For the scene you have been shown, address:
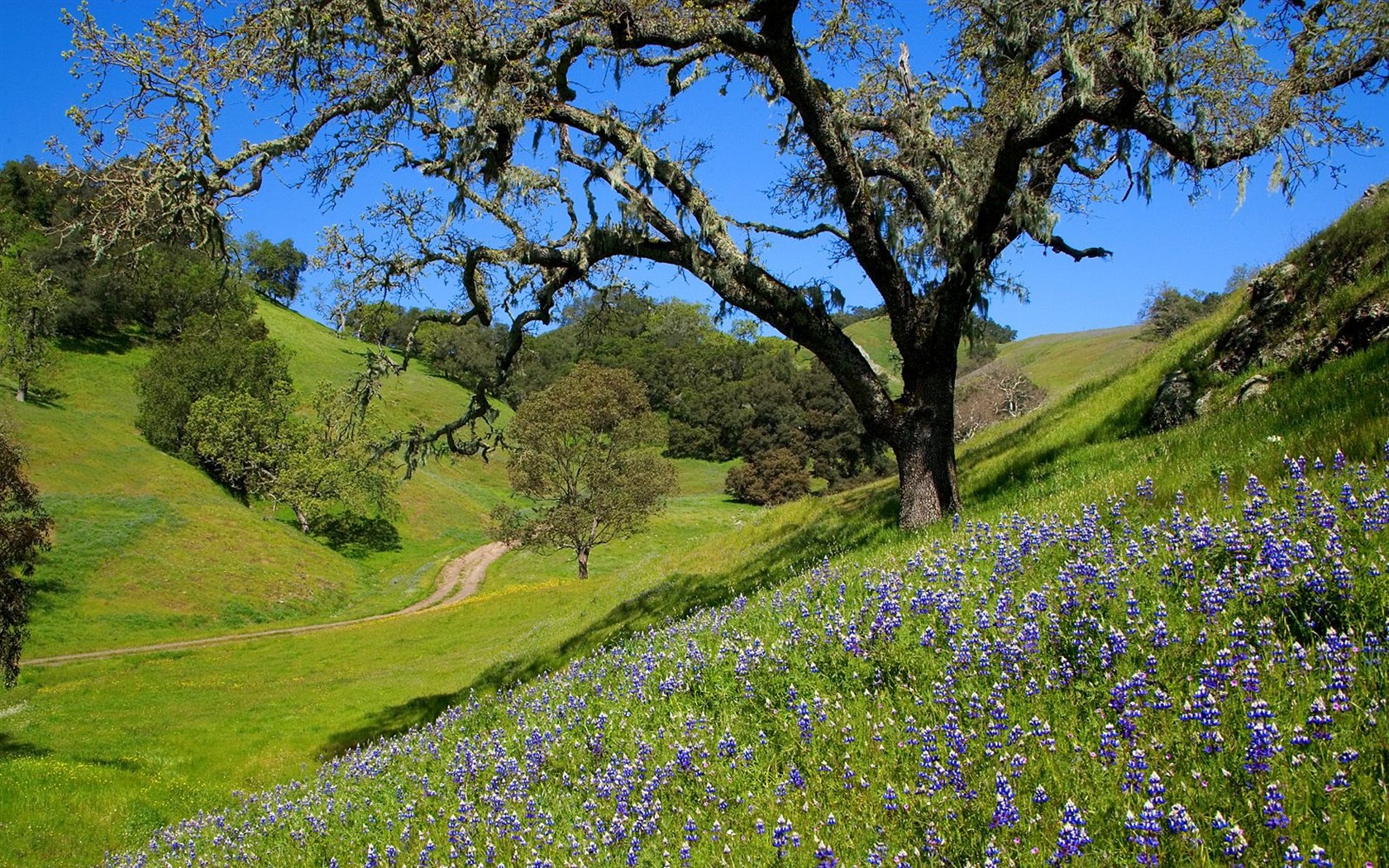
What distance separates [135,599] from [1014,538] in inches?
2137

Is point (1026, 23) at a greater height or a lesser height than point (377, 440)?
greater

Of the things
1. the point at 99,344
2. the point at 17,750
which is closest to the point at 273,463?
the point at 99,344

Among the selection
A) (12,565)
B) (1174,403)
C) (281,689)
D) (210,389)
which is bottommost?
(281,689)

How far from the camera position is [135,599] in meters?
47.0

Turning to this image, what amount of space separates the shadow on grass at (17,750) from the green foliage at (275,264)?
14580 cm

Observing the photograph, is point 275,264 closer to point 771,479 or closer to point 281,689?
point 771,479

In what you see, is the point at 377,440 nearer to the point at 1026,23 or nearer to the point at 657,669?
the point at 657,669

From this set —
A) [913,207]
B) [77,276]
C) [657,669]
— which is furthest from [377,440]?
[77,276]

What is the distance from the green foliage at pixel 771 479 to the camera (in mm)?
102125

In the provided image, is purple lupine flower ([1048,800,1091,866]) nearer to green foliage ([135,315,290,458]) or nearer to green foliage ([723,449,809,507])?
green foliage ([135,315,290,458])

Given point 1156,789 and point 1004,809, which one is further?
point 1004,809

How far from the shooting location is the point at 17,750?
23.7m

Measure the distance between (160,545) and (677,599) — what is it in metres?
49.3

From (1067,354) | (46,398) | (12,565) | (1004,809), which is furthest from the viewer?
(1067,354)
